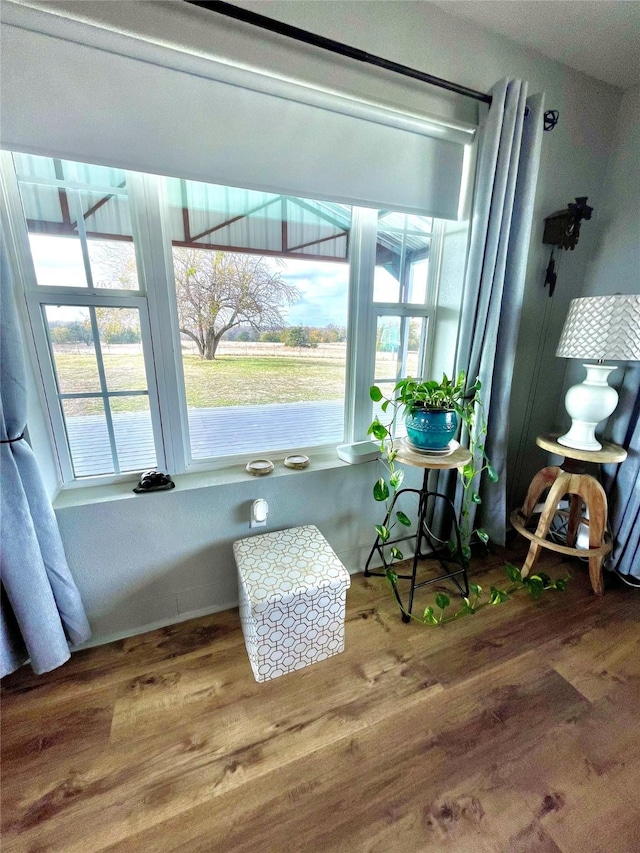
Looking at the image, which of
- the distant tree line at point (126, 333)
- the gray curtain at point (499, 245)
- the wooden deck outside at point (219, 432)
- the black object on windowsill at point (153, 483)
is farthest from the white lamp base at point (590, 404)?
the black object on windowsill at point (153, 483)

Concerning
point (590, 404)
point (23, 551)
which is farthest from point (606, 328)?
point (23, 551)

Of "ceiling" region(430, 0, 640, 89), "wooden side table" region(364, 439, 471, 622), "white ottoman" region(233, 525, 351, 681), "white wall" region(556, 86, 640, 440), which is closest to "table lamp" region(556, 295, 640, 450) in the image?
"white wall" region(556, 86, 640, 440)

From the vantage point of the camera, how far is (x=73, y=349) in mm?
1222

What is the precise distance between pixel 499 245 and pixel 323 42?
3.18 ft

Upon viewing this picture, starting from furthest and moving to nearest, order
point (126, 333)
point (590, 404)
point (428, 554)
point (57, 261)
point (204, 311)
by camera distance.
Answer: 1. point (428, 554)
2. point (590, 404)
3. point (204, 311)
4. point (126, 333)
5. point (57, 261)

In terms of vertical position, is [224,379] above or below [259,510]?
above

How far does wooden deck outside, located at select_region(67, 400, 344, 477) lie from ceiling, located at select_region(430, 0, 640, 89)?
5.25ft

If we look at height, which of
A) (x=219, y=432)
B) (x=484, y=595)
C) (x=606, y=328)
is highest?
(x=606, y=328)

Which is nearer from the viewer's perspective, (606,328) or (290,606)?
(290,606)

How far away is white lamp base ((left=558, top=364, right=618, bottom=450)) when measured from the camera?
149 centimetres

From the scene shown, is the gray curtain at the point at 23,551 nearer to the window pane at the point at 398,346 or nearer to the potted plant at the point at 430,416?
the potted plant at the point at 430,416

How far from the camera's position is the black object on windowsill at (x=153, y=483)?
1310 mm

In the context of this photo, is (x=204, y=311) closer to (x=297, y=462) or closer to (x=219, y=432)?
(x=219, y=432)

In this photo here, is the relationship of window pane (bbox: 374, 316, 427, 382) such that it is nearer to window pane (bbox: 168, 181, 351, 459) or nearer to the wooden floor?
window pane (bbox: 168, 181, 351, 459)
